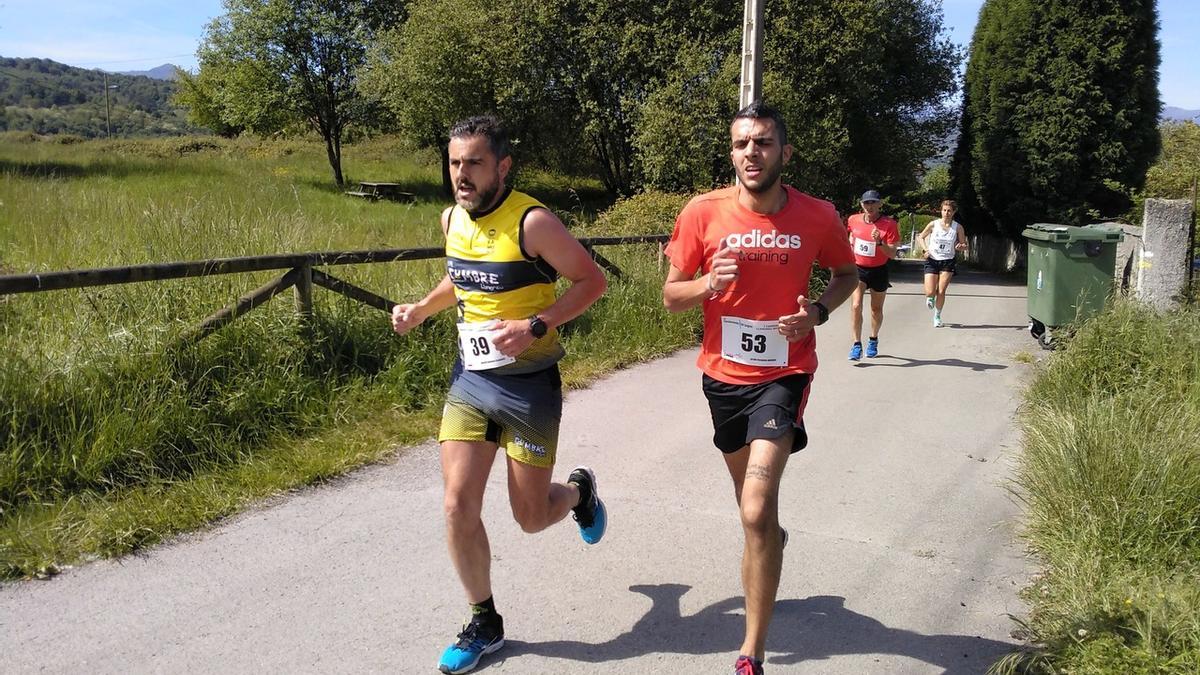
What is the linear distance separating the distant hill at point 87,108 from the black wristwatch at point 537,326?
276 ft

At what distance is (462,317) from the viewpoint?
11.8ft

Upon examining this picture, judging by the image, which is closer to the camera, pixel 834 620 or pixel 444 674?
pixel 444 674

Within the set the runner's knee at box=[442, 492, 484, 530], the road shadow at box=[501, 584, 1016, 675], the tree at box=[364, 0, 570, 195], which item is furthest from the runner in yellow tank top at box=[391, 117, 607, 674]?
the tree at box=[364, 0, 570, 195]

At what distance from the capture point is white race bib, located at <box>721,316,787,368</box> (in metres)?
3.43

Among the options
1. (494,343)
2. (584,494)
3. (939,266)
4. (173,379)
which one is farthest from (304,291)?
(939,266)

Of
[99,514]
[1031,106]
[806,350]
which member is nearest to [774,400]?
[806,350]

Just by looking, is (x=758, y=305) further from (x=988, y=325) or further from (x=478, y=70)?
(x=478, y=70)

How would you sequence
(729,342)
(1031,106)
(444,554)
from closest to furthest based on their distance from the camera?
1. (729,342)
2. (444,554)
3. (1031,106)

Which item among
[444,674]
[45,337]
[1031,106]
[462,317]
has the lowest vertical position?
[444,674]

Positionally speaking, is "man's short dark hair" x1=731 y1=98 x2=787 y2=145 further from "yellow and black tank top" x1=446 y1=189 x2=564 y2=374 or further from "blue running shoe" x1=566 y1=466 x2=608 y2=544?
"blue running shoe" x1=566 y1=466 x2=608 y2=544

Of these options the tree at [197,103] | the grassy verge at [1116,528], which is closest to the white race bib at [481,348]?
the grassy verge at [1116,528]

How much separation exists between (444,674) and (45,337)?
372 cm

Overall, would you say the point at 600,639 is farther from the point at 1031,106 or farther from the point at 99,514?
the point at 1031,106

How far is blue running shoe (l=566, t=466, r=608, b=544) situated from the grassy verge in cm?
181
